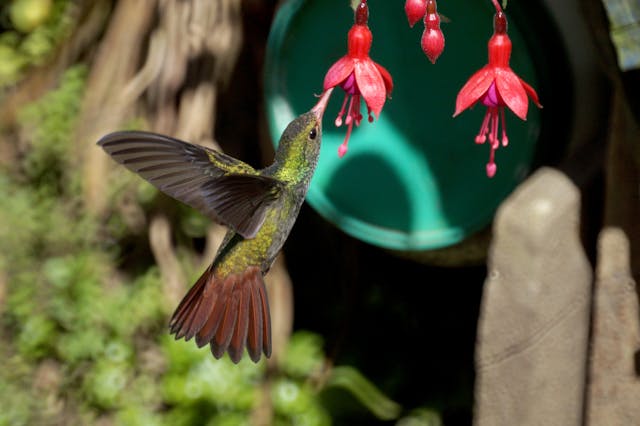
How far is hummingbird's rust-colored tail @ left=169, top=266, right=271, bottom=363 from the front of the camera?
2.08 meters

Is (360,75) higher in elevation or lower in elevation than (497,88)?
higher

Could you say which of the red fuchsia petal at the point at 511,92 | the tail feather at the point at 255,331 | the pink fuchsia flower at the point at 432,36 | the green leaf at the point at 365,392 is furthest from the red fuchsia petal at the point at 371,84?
the green leaf at the point at 365,392

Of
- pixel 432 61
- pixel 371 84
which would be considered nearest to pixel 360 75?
pixel 371 84

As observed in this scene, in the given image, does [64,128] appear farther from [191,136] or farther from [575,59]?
[575,59]

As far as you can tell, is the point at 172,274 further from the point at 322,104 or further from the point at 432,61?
the point at 432,61

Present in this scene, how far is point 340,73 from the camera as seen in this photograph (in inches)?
73.6

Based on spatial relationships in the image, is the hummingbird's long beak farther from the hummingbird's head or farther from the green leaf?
the green leaf

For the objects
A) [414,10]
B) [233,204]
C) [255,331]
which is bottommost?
[255,331]

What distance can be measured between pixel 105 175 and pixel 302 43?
1.30 meters

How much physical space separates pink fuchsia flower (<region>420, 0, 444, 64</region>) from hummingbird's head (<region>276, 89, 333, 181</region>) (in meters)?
0.29

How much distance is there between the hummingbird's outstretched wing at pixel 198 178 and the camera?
1893 millimetres

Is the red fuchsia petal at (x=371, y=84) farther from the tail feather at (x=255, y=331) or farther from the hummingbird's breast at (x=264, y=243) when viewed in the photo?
the tail feather at (x=255, y=331)

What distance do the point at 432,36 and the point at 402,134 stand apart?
4.12 feet

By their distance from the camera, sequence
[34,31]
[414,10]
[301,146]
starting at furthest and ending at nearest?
1. [34,31]
2. [301,146]
3. [414,10]
